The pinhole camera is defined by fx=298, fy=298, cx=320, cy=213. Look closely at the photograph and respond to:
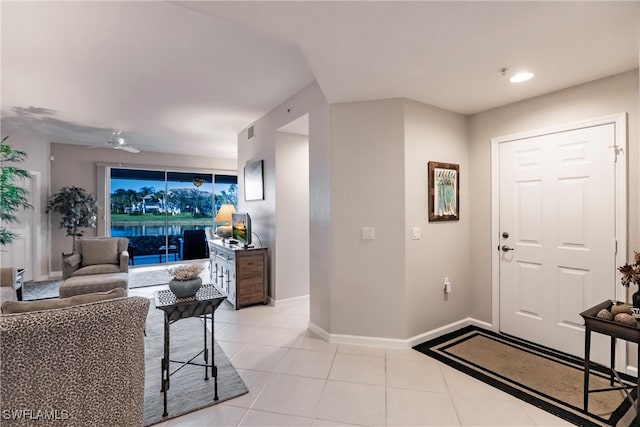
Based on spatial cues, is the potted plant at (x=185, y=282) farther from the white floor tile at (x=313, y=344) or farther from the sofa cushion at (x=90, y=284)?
the sofa cushion at (x=90, y=284)

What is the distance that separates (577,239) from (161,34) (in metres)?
3.93

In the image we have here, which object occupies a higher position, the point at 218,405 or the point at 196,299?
the point at 196,299

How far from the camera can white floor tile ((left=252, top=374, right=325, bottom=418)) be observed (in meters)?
2.01

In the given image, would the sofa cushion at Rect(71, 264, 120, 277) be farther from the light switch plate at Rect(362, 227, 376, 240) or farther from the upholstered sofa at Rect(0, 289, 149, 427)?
the light switch plate at Rect(362, 227, 376, 240)

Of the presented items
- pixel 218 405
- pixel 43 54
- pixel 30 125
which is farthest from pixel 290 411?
pixel 30 125

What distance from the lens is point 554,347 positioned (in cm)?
283

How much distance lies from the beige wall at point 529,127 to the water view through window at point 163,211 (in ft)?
21.1

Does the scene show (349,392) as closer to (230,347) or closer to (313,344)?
(313,344)

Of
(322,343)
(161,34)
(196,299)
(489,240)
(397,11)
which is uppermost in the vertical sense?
(161,34)

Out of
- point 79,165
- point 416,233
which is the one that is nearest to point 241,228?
point 416,233

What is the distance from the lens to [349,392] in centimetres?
220

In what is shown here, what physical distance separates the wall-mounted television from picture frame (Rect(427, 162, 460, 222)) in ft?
8.28

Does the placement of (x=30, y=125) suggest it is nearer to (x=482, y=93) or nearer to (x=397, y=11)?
(x=397, y=11)

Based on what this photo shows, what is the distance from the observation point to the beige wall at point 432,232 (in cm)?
294
